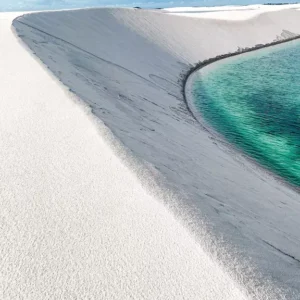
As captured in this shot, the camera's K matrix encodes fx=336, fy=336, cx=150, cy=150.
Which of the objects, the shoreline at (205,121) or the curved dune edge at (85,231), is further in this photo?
the shoreline at (205,121)

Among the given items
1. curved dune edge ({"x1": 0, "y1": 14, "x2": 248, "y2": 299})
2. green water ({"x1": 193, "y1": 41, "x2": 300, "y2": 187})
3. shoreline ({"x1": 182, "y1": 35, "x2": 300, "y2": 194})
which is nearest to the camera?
curved dune edge ({"x1": 0, "y1": 14, "x2": 248, "y2": 299})

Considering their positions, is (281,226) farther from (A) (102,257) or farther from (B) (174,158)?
(A) (102,257)

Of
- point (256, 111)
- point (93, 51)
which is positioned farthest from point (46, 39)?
point (256, 111)

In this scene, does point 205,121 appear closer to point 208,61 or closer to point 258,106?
point 258,106

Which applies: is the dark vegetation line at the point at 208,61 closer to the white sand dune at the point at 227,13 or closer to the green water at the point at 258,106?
the green water at the point at 258,106

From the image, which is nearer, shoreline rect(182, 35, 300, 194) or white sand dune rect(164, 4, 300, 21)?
shoreline rect(182, 35, 300, 194)

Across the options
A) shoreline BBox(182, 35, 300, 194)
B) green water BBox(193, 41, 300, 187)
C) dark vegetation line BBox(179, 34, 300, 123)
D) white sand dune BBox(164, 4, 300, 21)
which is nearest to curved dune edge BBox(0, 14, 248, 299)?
shoreline BBox(182, 35, 300, 194)

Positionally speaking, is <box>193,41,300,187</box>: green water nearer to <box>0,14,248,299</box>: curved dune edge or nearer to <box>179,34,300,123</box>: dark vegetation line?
<box>179,34,300,123</box>: dark vegetation line

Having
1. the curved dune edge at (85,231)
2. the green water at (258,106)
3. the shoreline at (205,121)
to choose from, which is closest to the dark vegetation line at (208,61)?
the shoreline at (205,121)

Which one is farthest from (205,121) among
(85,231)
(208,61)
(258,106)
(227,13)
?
(227,13)
